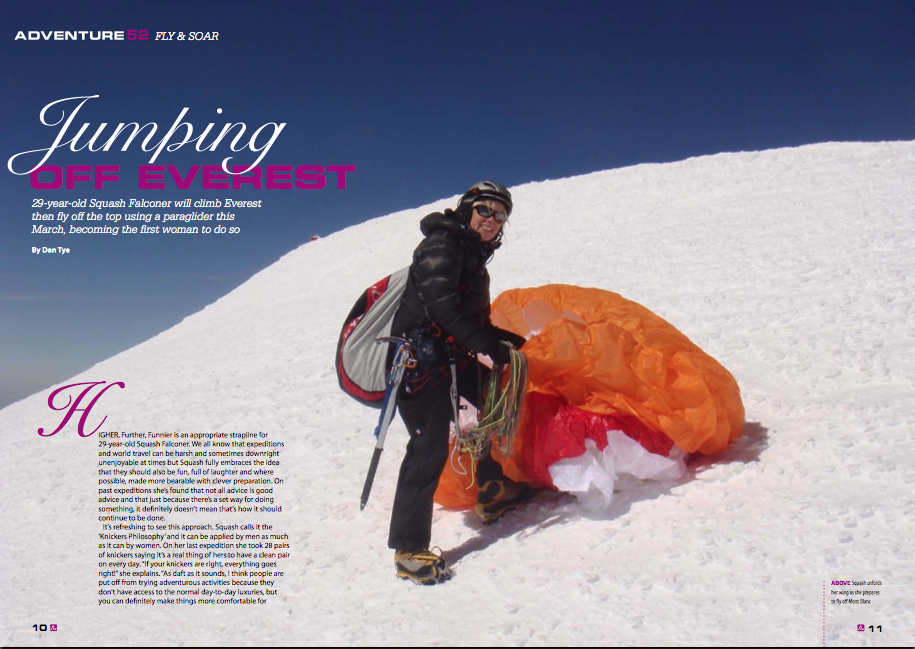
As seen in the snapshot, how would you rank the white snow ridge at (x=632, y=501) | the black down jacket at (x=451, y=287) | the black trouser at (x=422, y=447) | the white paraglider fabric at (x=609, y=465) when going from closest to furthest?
the white snow ridge at (x=632, y=501), the black down jacket at (x=451, y=287), the black trouser at (x=422, y=447), the white paraglider fabric at (x=609, y=465)

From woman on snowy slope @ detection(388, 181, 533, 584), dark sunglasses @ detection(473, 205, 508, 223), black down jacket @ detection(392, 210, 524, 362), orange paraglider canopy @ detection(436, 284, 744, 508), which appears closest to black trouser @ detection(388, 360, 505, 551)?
woman on snowy slope @ detection(388, 181, 533, 584)

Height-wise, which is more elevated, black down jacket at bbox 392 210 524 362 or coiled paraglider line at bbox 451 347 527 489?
black down jacket at bbox 392 210 524 362

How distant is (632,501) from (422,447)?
34.8 inches

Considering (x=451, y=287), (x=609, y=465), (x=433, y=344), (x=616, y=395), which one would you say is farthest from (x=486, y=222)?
(x=609, y=465)

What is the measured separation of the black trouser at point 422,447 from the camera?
8.25ft

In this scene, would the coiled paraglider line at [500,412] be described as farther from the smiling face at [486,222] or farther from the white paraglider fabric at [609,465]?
the smiling face at [486,222]

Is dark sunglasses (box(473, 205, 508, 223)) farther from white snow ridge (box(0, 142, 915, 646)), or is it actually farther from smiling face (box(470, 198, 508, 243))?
white snow ridge (box(0, 142, 915, 646))

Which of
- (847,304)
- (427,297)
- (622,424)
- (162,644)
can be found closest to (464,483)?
(622,424)

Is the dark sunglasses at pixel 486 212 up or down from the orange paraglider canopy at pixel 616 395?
up

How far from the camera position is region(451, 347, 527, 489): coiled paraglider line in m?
2.59

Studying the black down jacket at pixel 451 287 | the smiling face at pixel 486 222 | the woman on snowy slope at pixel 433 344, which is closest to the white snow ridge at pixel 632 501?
the woman on snowy slope at pixel 433 344

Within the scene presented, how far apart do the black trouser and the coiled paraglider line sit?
3.1 inches

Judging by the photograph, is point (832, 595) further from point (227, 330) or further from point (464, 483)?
point (227, 330)

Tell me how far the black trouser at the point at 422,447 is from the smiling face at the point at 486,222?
0.55 m
